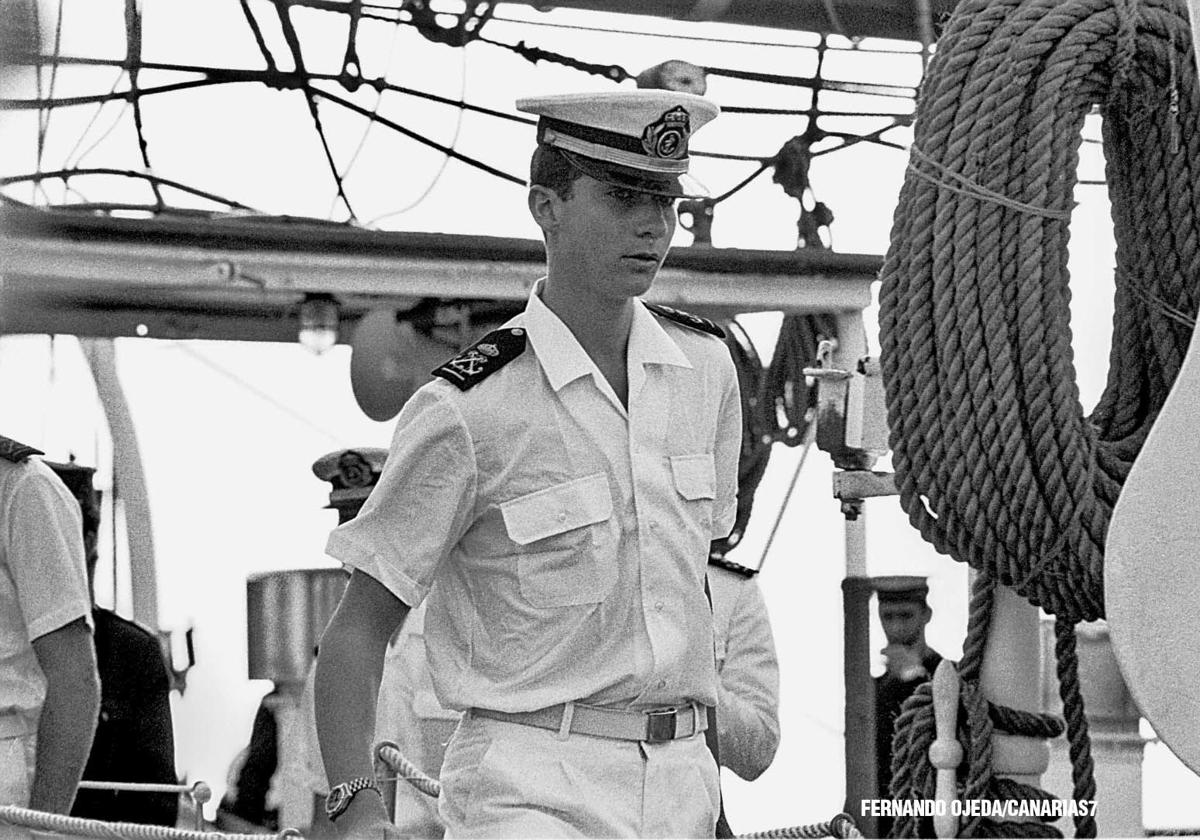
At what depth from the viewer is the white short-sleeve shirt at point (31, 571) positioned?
3484mm

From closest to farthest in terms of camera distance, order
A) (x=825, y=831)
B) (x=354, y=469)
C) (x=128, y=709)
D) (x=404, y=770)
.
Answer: (x=825, y=831) → (x=404, y=770) → (x=354, y=469) → (x=128, y=709)

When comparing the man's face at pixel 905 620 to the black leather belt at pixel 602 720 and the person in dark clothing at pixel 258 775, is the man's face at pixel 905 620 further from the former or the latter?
the black leather belt at pixel 602 720

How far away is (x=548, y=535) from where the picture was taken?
2363 mm

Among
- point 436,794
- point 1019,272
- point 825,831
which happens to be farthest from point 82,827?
point 1019,272

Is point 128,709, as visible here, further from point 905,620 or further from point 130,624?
point 905,620

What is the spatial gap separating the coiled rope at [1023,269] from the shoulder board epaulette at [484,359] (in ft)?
1.26

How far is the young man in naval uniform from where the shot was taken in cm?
233

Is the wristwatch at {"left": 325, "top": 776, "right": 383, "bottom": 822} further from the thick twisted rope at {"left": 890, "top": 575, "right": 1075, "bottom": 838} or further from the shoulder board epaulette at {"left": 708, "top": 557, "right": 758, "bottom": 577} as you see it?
the shoulder board epaulette at {"left": 708, "top": 557, "right": 758, "bottom": 577}

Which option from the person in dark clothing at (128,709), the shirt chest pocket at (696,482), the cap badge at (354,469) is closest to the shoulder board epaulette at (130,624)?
the person in dark clothing at (128,709)

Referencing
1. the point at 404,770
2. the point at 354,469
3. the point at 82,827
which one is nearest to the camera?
the point at 82,827

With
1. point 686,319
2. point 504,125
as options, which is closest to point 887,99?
point 504,125

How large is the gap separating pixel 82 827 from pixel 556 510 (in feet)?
3.88

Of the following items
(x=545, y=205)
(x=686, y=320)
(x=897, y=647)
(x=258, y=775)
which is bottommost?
(x=258, y=775)

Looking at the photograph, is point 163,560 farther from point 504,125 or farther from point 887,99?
point 887,99
